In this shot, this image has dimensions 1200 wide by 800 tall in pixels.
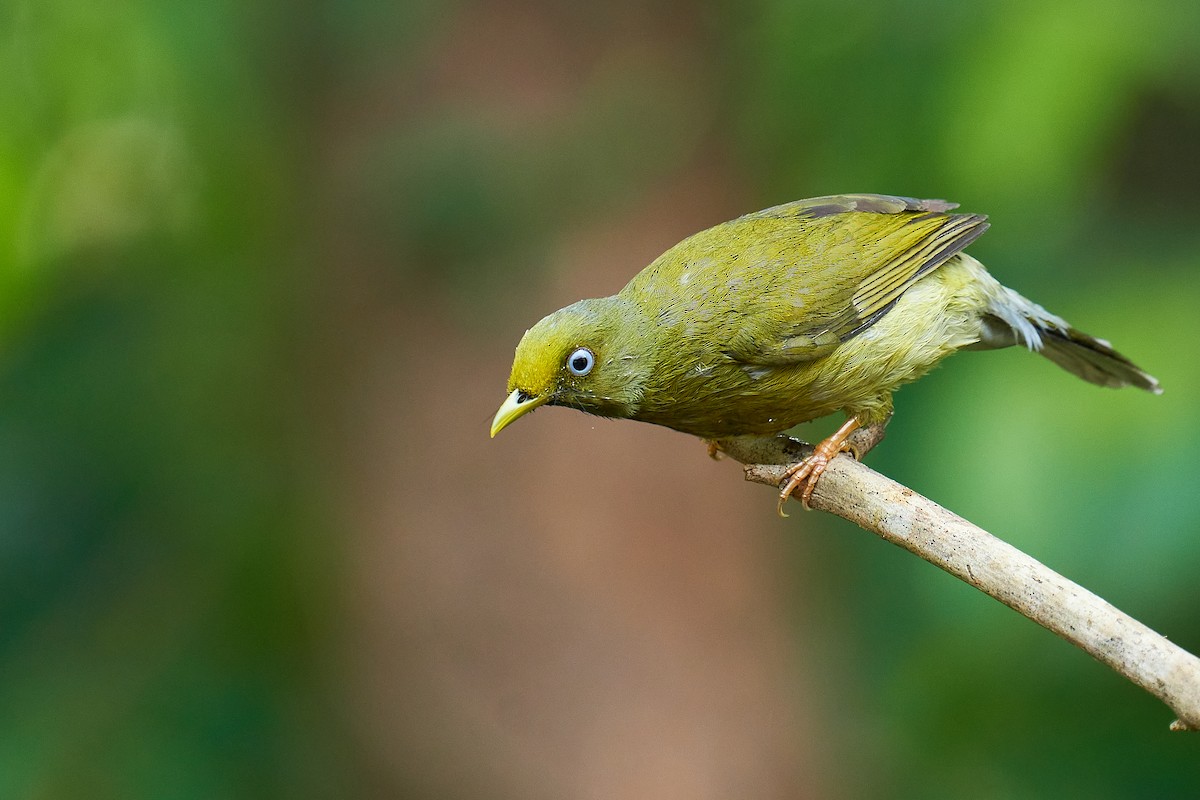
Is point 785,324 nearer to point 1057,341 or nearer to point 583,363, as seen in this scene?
point 583,363

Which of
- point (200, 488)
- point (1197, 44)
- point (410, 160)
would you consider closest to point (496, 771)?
point (200, 488)

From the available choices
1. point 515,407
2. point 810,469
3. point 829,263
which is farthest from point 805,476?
point 515,407

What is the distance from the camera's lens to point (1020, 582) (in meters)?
2.54

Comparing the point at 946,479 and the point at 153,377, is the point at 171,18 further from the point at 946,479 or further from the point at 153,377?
the point at 946,479

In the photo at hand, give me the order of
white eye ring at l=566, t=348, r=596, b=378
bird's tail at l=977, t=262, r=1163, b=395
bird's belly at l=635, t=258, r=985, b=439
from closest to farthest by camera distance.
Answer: white eye ring at l=566, t=348, r=596, b=378 → bird's belly at l=635, t=258, r=985, b=439 → bird's tail at l=977, t=262, r=1163, b=395

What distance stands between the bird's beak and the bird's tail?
1828mm

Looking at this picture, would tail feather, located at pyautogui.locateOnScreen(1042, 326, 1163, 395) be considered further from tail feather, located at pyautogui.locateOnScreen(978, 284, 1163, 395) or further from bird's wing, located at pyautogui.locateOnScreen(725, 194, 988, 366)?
bird's wing, located at pyautogui.locateOnScreen(725, 194, 988, 366)

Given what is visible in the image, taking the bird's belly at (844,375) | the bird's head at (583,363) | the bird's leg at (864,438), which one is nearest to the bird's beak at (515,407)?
the bird's head at (583,363)

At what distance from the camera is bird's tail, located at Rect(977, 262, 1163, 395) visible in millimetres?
4473

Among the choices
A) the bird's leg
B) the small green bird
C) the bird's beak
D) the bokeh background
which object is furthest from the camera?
the bokeh background

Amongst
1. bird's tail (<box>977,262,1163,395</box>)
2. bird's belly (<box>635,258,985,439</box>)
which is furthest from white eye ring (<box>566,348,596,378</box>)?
bird's tail (<box>977,262,1163,395</box>)

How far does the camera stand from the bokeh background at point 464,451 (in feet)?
17.2

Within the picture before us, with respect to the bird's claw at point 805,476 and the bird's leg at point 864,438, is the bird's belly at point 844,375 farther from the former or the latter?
the bird's claw at point 805,476

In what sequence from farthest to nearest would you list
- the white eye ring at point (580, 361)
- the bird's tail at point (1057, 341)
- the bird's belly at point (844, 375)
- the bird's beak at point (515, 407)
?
the bird's tail at point (1057, 341) → the bird's belly at point (844, 375) → the white eye ring at point (580, 361) → the bird's beak at point (515, 407)
